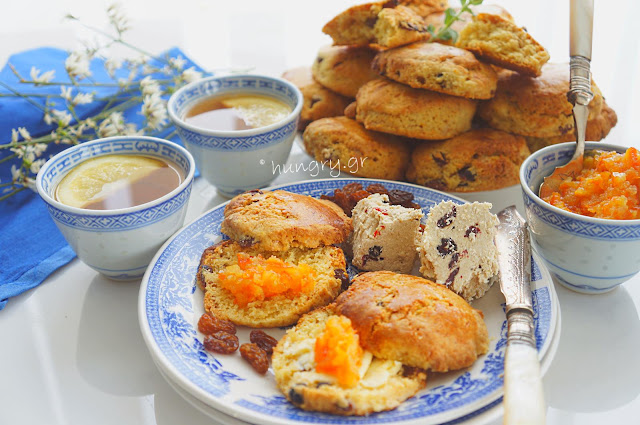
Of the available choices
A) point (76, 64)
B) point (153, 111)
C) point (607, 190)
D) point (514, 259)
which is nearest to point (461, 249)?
point (514, 259)

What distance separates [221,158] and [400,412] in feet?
5.24

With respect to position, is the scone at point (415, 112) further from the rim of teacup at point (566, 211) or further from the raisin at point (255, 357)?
the raisin at point (255, 357)

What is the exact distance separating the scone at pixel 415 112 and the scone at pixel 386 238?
0.55 meters

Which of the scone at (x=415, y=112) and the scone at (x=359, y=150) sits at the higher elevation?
the scone at (x=415, y=112)

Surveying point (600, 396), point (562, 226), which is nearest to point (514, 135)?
point (562, 226)

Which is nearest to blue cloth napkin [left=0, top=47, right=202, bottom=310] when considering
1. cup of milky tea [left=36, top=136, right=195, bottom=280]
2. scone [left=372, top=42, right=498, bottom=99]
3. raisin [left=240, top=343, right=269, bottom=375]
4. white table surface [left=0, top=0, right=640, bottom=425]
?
white table surface [left=0, top=0, right=640, bottom=425]

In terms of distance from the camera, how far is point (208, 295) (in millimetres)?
2166

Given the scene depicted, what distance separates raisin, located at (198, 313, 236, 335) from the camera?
2.01 metres

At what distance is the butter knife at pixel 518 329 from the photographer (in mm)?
1519

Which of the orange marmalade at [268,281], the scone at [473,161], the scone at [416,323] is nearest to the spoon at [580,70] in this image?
the scone at [473,161]

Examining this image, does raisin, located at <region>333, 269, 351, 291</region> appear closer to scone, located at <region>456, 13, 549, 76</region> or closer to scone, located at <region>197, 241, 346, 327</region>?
scone, located at <region>197, 241, 346, 327</region>

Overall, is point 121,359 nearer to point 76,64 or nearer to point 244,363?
point 244,363

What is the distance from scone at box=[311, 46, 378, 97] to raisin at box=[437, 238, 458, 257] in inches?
51.8

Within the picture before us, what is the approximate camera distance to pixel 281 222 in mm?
2252
